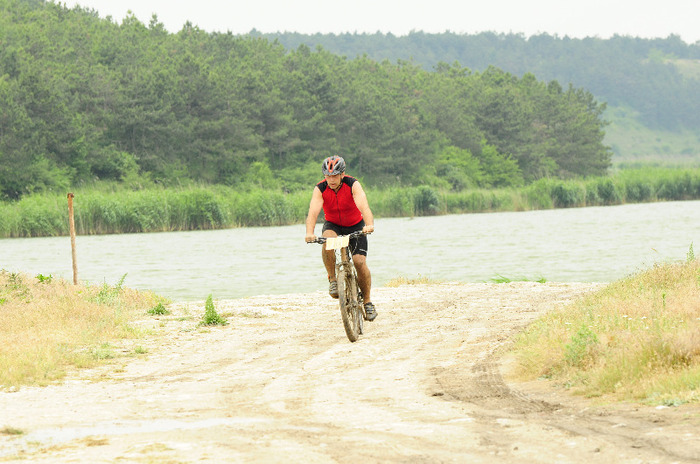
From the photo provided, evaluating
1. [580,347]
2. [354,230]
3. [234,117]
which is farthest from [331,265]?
[234,117]

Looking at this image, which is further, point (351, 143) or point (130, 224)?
point (351, 143)

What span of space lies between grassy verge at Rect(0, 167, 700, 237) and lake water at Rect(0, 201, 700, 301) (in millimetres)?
1751

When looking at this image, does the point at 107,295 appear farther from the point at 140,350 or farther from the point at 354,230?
the point at 354,230

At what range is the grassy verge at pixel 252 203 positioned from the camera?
152 ft

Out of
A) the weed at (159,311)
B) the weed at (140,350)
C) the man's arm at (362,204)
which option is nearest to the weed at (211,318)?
the weed at (159,311)

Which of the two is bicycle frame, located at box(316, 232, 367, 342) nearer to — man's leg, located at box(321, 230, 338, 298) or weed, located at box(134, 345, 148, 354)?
man's leg, located at box(321, 230, 338, 298)

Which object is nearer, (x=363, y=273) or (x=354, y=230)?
(x=354, y=230)

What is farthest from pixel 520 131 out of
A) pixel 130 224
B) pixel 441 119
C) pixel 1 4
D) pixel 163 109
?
pixel 130 224

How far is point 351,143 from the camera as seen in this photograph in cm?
8694

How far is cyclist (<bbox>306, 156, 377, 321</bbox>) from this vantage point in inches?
456

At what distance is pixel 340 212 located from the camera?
1192 cm

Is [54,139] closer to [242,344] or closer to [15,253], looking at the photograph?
[15,253]

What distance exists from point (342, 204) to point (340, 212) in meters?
0.11

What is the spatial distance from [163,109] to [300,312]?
5805 centimetres
